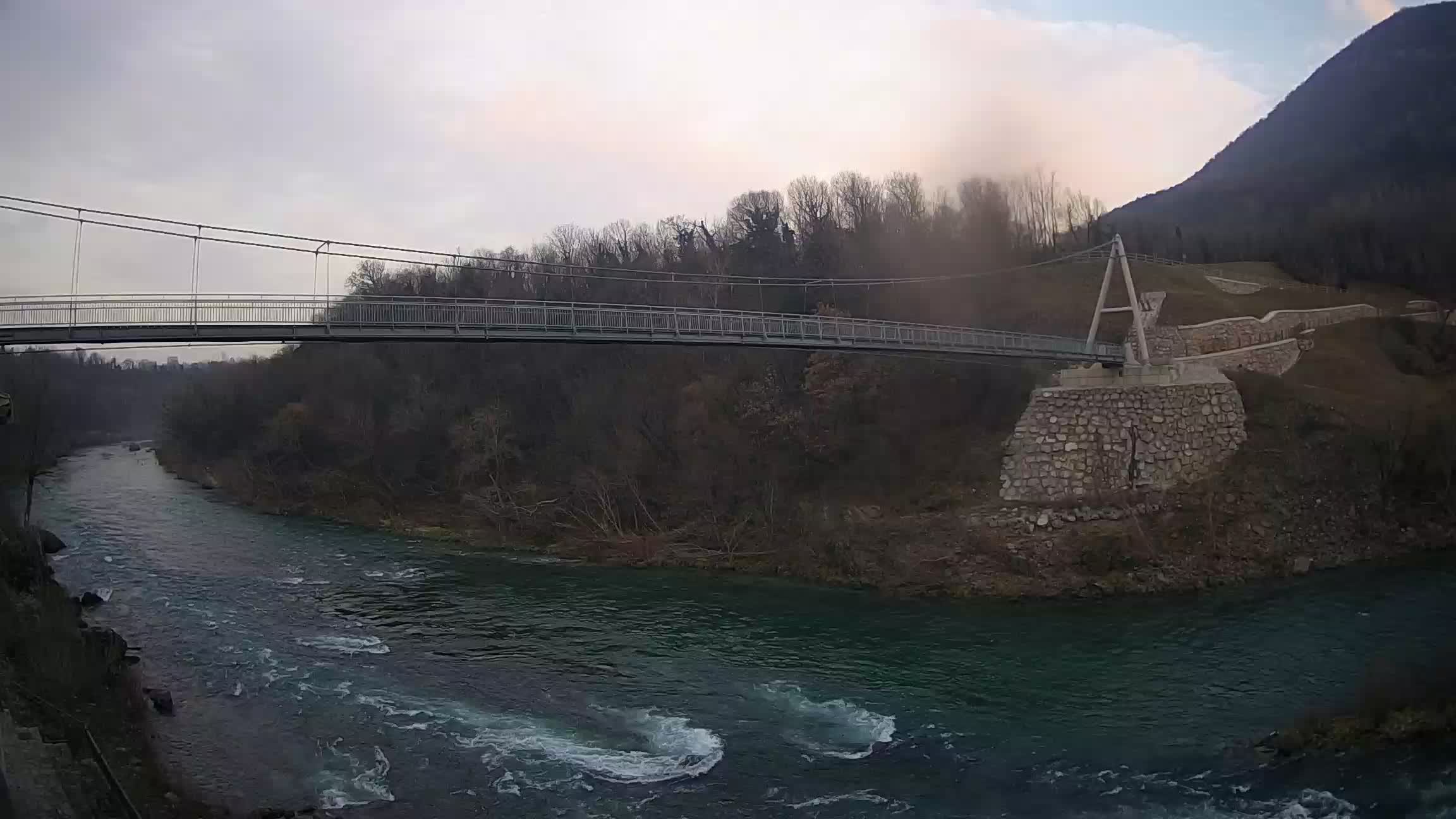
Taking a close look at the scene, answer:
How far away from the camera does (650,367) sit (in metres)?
42.6

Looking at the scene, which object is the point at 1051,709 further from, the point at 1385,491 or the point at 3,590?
the point at 3,590

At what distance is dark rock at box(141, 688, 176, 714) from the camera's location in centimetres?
1630

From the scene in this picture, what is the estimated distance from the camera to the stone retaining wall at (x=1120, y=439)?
26.9 m

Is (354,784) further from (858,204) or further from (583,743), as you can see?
(858,204)

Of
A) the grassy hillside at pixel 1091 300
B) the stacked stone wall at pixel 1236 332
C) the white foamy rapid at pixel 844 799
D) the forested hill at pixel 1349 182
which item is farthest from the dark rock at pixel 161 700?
the forested hill at pixel 1349 182

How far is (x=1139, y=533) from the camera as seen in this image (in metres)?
24.9

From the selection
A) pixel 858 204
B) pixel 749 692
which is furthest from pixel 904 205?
pixel 749 692

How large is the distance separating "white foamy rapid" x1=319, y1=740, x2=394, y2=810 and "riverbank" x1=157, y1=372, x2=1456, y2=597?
15.1 metres

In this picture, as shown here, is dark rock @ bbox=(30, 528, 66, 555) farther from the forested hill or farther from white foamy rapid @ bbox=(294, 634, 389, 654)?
the forested hill

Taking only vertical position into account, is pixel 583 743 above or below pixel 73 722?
below

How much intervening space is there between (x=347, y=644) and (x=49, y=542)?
16733mm

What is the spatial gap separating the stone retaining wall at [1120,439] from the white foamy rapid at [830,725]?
1290 cm

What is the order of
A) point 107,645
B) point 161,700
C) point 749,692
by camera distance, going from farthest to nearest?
point 107,645 → point 749,692 → point 161,700

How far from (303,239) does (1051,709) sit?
23191 mm
